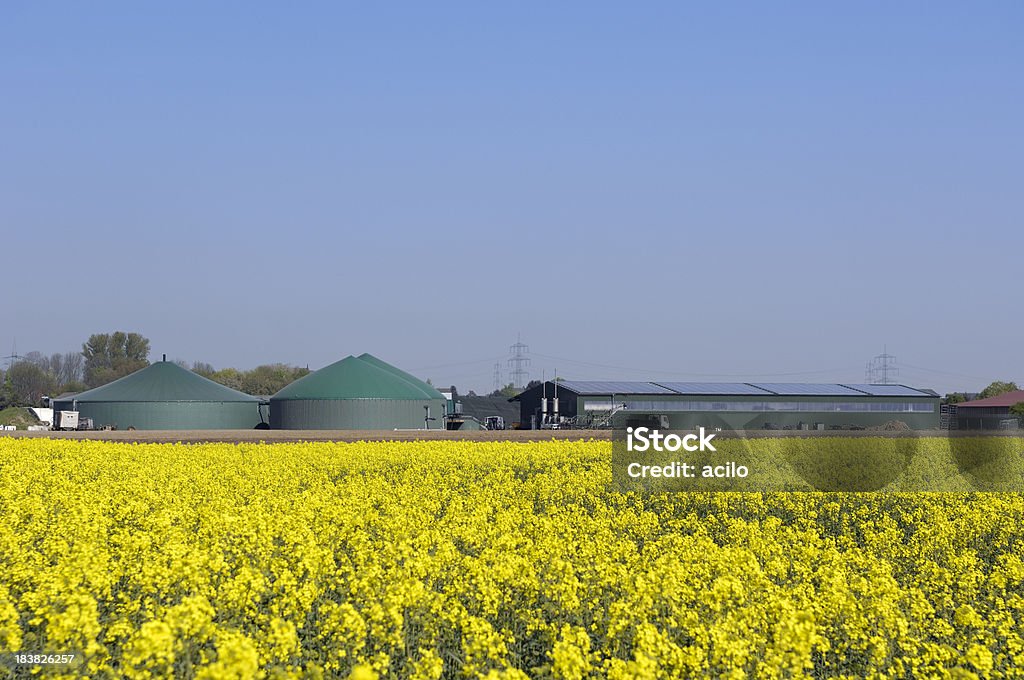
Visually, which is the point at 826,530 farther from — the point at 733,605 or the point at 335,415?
the point at 335,415

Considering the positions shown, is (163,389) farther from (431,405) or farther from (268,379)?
(268,379)

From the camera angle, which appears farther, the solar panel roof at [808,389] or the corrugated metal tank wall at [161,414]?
the solar panel roof at [808,389]

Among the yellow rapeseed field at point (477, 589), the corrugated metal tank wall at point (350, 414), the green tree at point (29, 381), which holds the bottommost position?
the yellow rapeseed field at point (477, 589)

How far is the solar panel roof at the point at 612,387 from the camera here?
2906 inches

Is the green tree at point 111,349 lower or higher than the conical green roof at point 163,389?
higher

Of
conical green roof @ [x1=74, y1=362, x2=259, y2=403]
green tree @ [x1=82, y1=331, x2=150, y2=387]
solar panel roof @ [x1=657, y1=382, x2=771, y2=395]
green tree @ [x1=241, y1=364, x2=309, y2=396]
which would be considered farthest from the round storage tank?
→ green tree @ [x1=82, y1=331, x2=150, y2=387]

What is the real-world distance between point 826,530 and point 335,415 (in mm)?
53035

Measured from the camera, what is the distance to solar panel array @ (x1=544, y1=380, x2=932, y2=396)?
74938mm

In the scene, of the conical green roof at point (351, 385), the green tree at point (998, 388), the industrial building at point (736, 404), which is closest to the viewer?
the conical green roof at point (351, 385)

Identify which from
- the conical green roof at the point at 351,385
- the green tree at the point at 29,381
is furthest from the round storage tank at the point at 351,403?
the green tree at the point at 29,381

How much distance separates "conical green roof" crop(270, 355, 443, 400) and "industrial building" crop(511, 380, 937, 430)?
418 inches

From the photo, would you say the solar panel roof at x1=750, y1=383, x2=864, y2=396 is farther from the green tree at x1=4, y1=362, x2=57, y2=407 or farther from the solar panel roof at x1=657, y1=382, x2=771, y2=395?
the green tree at x1=4, y1=362, x2=57, y2=407

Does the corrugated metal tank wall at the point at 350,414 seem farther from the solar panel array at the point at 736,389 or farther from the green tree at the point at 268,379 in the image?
the green tree at the point at 268,379

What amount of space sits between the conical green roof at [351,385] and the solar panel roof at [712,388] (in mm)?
19463
